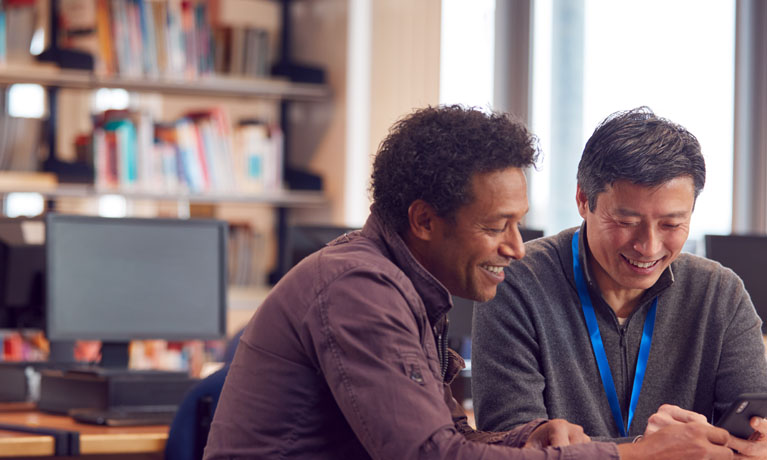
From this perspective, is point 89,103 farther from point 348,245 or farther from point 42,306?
point 348,245

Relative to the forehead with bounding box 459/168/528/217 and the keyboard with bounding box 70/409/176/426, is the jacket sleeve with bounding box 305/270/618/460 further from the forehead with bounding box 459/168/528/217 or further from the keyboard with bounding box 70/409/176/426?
the keyboard with bounding box 70/409/176/426

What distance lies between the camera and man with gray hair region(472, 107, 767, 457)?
1.79 metres

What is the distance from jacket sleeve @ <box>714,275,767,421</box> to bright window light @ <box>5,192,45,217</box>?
331 cm

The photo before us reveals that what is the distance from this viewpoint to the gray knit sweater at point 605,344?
1842 mm

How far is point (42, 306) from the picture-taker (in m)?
2.92

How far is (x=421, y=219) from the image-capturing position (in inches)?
58.7

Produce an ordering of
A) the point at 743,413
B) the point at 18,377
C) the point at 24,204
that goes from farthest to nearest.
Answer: the point at 24,204 < the point at 18,377 < the point at 743,413

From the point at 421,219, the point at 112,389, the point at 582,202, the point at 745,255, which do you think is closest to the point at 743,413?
the point at 582,202

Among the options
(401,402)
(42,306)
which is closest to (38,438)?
(42,306)

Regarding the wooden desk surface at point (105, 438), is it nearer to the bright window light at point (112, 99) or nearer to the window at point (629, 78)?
the window at point (629, 78)

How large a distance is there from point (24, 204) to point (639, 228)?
3772mm

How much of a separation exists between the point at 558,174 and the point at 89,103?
222 centimetres

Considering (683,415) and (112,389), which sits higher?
(683,415)

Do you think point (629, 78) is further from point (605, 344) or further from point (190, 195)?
point (605, 344)
